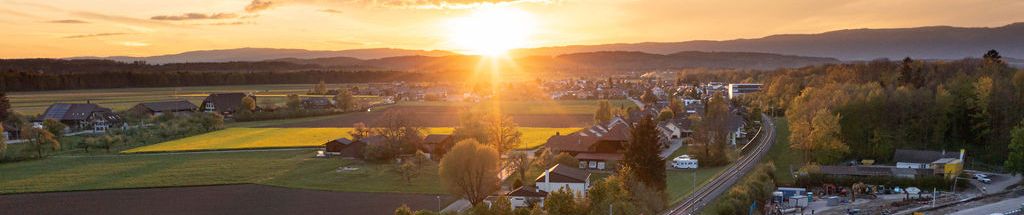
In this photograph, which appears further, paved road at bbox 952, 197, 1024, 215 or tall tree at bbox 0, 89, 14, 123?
tall tree at bbox 0, 89, 14, 123

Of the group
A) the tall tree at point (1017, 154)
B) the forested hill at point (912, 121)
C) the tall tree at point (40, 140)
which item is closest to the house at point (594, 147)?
the forested hill at point (912, 121)

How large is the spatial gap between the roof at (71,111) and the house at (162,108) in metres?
4.75

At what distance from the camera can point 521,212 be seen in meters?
19.2

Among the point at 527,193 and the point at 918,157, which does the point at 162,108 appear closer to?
the point at 527,193

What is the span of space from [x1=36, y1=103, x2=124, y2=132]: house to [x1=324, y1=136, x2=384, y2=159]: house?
1196 inches

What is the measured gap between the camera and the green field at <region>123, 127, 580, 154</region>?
48.9 m

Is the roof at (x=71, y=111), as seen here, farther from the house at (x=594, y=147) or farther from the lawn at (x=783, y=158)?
the lawn at (x=783, y=158)

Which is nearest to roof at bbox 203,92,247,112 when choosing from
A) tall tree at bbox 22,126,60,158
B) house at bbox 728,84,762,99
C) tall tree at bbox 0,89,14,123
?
tall tree at bbox 0,89,14,123

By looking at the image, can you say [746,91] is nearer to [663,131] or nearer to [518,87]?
[518,87]

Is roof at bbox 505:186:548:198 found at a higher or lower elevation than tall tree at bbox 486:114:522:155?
lower

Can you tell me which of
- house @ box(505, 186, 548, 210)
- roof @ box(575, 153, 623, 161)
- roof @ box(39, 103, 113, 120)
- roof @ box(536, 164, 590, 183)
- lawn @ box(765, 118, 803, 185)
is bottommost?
lawn @ box(765, 118, 803, 185)

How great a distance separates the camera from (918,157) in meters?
38.9

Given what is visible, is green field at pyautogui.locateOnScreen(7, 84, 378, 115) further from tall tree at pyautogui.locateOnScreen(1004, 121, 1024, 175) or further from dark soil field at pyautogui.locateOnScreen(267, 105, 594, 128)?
tall tree at pyautogui.locateOnScreen(1004, 121, 1024, 175)

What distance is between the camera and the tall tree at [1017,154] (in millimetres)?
35281
